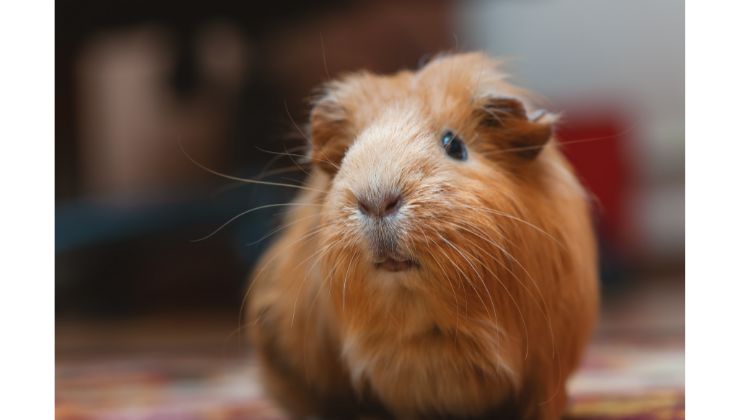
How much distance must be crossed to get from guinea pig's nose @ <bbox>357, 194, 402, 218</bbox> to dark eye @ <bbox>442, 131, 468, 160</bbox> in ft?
0.65

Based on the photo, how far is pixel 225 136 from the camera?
4297 mm

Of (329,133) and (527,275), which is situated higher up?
(329,133)

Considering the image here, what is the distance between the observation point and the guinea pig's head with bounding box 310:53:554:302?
120 centimetres

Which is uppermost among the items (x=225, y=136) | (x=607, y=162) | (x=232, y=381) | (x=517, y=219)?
(x=225, y=136)

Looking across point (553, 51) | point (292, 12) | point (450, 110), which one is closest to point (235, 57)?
point (292, 12)

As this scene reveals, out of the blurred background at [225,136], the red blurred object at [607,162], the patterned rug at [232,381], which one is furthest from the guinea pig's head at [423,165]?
the red blurred object at [607,162]

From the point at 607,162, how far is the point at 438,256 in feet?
12.3

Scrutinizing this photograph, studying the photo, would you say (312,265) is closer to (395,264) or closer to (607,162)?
(395,264)

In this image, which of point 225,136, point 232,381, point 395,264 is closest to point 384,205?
point 395,264

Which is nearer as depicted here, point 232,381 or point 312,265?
point 312,265

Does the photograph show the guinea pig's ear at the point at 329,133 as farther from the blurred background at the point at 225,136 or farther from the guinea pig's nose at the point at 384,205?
the blurred background at the point at 225,136

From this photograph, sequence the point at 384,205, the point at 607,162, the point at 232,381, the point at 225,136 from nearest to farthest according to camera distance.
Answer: the point at 384,205 < the point at 232,381 < the point at 225,136 < the point at 607,162

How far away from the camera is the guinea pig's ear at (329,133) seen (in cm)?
146

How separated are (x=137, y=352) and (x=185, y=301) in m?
1.33
